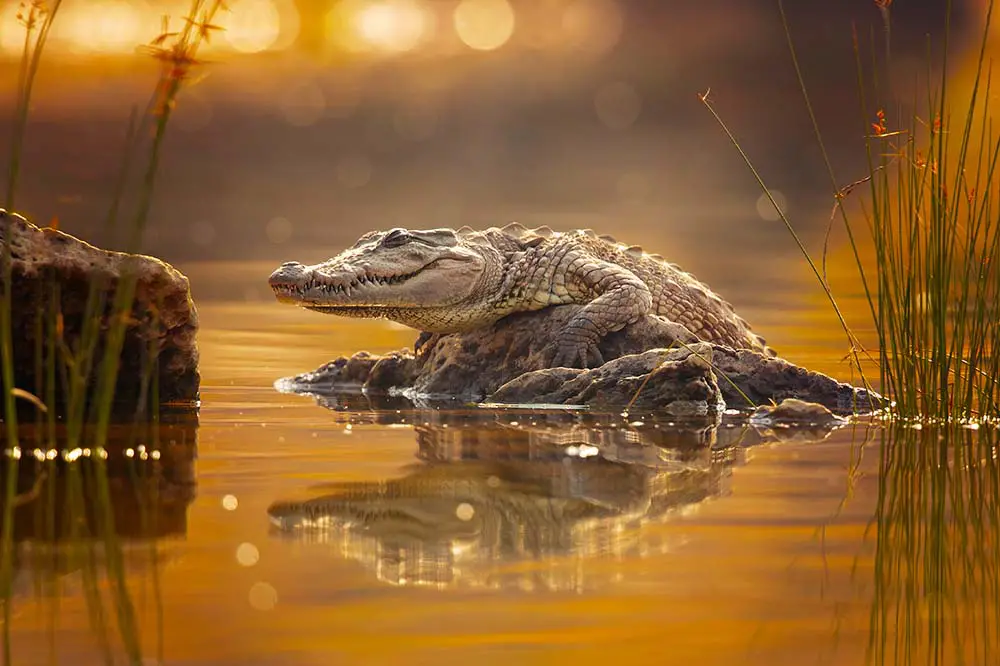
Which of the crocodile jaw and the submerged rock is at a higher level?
the crocodile jaw

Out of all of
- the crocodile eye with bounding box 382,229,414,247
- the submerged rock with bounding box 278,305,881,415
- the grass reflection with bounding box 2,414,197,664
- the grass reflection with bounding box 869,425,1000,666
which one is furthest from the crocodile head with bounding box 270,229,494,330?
the grass reflection with bounding box 869,425,1000,666

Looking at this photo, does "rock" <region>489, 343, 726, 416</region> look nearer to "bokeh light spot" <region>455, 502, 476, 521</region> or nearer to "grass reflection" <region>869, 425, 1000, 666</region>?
"grass reflection" <region>869, 425, 1000, 666</region>

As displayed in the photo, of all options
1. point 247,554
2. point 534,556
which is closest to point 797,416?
point 534,556

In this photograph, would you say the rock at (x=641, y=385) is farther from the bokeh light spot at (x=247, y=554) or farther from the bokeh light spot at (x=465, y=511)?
the bokeh light spot at (x=247, y=554)

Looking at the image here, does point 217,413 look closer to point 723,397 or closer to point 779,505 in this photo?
point 723,397

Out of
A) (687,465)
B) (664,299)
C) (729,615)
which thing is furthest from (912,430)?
(729,615)

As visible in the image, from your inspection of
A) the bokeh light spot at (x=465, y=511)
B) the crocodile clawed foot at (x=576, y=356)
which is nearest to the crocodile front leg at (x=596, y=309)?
the crocodile clawed foot at (x=576, y=356)
